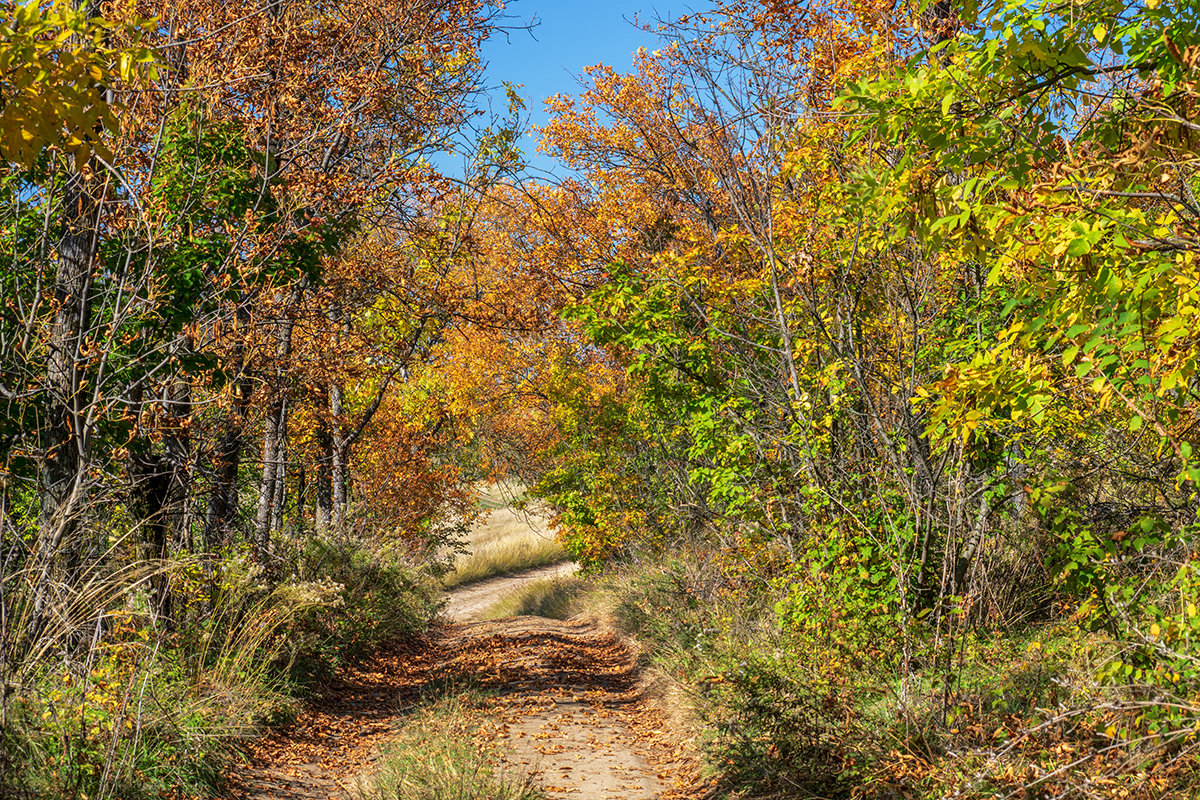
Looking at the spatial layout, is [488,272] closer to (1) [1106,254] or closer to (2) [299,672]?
(2) [299,672]

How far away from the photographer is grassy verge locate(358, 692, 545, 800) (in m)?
5.66

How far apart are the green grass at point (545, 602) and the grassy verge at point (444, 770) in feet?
40.7

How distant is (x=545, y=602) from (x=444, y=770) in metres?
15.5

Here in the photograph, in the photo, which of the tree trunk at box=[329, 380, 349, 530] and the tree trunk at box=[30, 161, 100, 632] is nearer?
the tree trunk at box=[30, 161, 100, 632]

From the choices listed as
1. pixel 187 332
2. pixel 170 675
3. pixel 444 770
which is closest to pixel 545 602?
pixel 170 675

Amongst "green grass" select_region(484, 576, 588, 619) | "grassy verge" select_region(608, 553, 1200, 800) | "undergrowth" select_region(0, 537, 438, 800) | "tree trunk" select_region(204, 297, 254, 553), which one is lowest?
"green grass" select_region(484, 576, 588, 619)

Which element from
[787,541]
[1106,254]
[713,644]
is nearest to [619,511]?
[713,644]

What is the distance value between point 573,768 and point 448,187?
7.61 m

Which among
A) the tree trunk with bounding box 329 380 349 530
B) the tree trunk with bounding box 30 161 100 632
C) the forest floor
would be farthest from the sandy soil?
the tree trunk with bounding box 329 380 349 530

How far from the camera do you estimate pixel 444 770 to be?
5.95m

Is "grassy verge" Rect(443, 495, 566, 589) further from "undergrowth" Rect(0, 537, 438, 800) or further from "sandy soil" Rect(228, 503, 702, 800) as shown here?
"undergrowth" Rect(0, 537, 438, 800)

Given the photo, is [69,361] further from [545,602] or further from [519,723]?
[545,602]

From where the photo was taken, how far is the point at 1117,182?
12.7ft

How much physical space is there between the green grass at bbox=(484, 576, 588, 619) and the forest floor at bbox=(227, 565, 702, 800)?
519 centimetres
